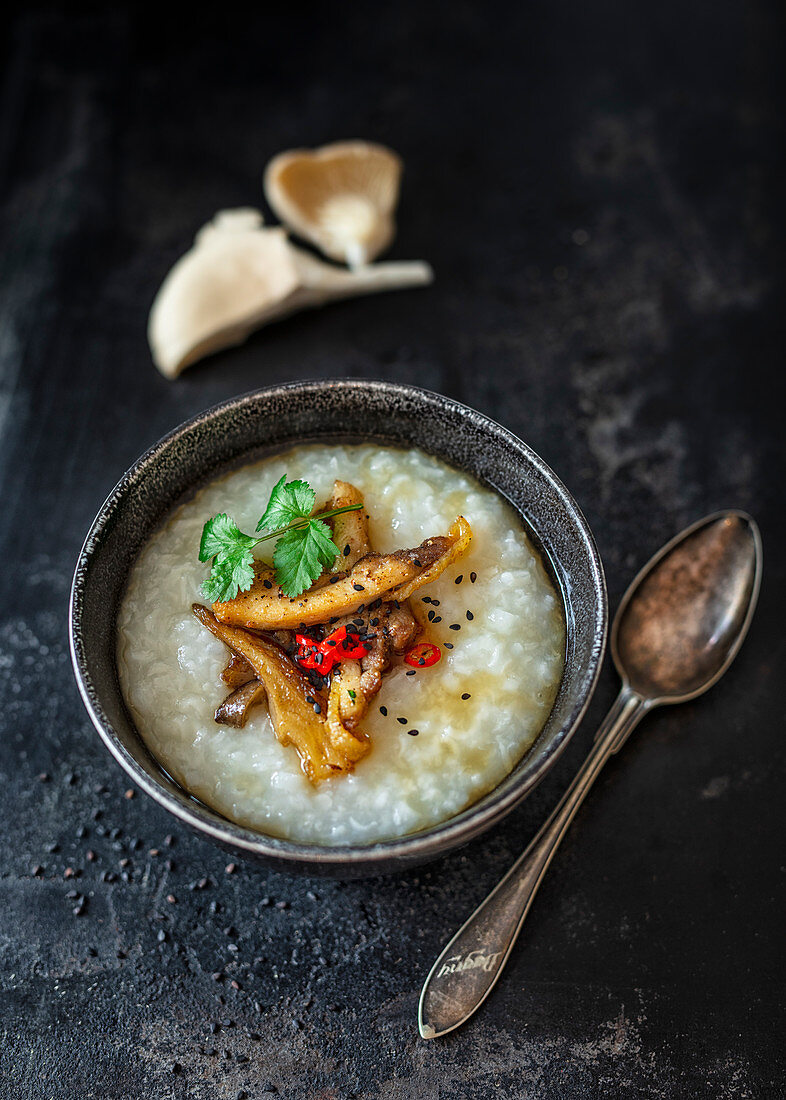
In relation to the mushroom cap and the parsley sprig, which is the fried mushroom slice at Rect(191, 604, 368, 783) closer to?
the parsley sprig

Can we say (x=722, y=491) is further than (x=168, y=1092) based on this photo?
Yes

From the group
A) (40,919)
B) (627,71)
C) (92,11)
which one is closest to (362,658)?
(40,919)

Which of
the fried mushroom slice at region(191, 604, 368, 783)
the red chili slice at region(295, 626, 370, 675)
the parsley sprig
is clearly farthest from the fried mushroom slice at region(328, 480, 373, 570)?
the fried mushroom slice at region(191, 604, 368, 783)

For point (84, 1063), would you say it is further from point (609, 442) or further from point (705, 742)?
point (609, 442)

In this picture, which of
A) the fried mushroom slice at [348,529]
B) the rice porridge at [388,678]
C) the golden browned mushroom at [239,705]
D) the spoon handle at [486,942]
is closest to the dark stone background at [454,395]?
the spoon handle at [486,942]

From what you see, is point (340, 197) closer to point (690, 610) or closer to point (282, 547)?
point (282, 547)

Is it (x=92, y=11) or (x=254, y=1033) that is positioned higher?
(x=92, y=11)
